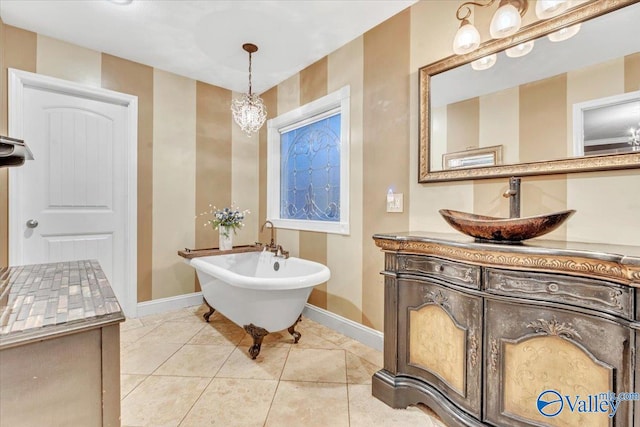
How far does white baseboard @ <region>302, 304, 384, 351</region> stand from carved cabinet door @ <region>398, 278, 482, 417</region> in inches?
24.5

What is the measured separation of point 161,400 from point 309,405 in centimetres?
84

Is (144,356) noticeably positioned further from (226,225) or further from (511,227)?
(511,227)

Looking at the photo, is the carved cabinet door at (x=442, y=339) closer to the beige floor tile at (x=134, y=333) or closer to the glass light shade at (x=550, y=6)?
the glass light shade at (x=550, y=6)

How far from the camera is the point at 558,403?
1071 millimetres

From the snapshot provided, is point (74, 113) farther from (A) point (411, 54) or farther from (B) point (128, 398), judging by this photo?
(A) point (411, 54)

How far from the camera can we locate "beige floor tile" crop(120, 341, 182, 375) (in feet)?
6.37

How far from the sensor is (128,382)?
1.79 meters

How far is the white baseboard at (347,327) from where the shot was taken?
2.22m

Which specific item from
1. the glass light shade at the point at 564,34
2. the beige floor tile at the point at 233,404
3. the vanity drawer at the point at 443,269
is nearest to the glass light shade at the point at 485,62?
the glass light shade at the point at 564,34

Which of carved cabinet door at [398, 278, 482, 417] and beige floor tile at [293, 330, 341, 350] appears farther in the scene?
beige floor tile at [293, 330, 341, 350]

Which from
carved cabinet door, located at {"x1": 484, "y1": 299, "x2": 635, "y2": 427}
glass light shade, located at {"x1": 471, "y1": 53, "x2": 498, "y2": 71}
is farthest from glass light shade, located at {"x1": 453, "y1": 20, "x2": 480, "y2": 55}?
carved cabinet door, located at {"x1": 484, "y1": 299, "x2": 635, "y2": 427}

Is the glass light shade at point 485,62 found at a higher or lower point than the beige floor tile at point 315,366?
higher

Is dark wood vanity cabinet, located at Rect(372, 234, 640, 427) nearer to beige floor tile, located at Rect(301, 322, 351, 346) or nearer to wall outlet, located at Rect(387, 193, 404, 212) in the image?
wall outlet, located at Rect(387, 193, 404, 212)

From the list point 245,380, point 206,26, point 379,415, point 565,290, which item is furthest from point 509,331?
point 206,26
